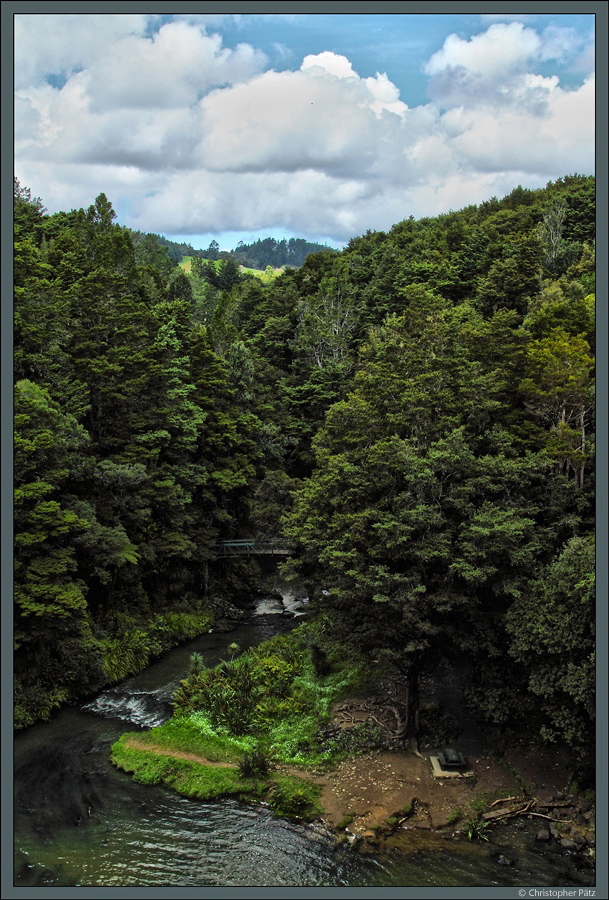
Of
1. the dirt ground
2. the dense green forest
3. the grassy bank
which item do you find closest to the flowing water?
the grassy bank

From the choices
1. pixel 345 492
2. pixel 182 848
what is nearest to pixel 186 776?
pixel 182 848

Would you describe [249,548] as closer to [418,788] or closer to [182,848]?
[418,788]

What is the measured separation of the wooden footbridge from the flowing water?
667 inches

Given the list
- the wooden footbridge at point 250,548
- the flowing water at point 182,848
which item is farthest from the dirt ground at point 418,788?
the wooden footbridge at point 250,548

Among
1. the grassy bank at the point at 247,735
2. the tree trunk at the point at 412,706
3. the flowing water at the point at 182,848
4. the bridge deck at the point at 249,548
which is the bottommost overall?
the flowing water at the point at 182,848

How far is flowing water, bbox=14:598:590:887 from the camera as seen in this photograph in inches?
611

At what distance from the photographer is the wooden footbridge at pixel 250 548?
123 ft

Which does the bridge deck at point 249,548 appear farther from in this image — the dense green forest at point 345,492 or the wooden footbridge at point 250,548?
the dense green forest at point 345,492

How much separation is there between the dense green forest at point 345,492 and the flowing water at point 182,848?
12.1ft

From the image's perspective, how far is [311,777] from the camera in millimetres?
19844

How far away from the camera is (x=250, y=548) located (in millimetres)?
39438

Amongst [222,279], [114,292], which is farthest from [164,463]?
[222,279]

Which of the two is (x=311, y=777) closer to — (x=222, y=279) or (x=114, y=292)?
(x=114, y=292)

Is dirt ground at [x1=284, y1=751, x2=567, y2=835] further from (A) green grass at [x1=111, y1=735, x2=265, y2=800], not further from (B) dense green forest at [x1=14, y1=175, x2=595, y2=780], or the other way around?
(A) green grass at [x1=111, y1=735, x2=265, y2=800]
